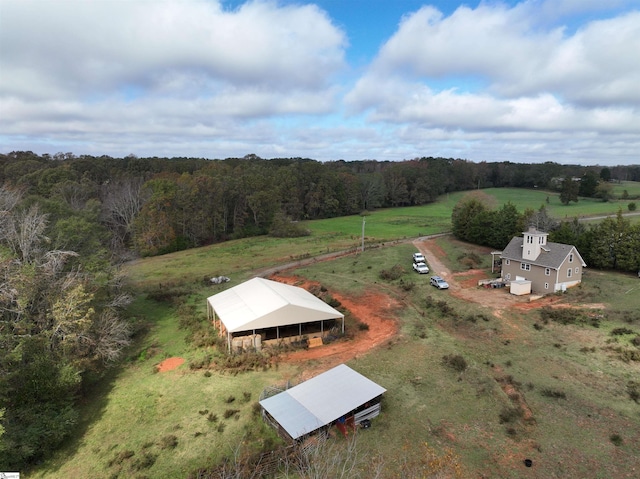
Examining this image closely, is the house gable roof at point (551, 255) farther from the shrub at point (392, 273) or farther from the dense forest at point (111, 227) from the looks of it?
the shrub at point (392, 273)

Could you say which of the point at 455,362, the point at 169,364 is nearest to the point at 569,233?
the point at 455,362

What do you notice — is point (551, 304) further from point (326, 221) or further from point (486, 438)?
point (326, 221)

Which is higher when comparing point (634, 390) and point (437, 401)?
point (634, 390)

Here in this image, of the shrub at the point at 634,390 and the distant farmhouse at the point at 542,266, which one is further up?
the distant farmhouse at the point at 542,266

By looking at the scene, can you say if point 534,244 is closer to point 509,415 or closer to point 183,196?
point 509,415

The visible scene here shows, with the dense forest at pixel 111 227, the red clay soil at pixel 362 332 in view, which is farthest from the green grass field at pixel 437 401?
the dense forest at pixel 111 227

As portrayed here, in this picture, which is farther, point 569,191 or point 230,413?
point 569,191
